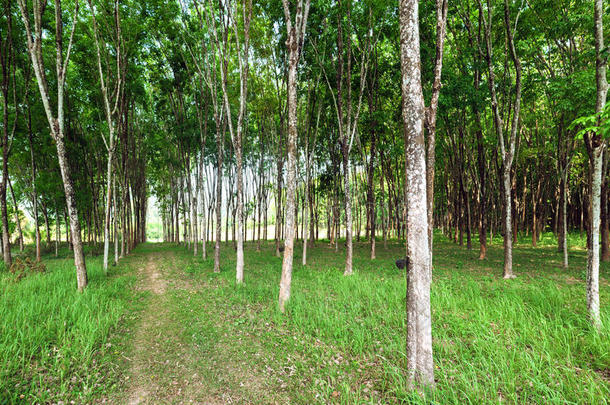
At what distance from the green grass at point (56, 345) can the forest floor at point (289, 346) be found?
2 cm

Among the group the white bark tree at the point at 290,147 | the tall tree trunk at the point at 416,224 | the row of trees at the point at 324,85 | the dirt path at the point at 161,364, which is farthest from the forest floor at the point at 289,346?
the row of trees at the point at 324,85

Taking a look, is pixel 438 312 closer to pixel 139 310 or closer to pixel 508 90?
pixel 139 310

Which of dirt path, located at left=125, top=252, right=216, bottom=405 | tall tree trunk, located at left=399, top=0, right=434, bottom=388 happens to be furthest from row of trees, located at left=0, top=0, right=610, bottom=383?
dirt path, located at left=125, top=252, right=216, bottom=405

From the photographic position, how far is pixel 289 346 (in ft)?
15.9

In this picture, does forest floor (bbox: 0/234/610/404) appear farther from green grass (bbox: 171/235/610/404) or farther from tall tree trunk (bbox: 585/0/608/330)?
tall tree trunk (bbox: 585/0/608/330)

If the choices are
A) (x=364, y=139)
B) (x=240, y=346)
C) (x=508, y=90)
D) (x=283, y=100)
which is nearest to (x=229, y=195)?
(x=283, y=100)

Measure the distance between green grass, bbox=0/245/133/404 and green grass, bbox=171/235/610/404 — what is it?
65.3 inches

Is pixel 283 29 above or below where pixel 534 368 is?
above

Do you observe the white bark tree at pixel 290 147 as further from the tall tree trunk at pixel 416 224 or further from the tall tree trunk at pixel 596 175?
the tall tree trunk at pixel 596 175

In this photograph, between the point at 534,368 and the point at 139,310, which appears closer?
the point at 534,368

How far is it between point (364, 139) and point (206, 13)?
12.0 m

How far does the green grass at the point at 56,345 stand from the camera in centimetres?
351

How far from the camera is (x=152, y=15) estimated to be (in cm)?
1180

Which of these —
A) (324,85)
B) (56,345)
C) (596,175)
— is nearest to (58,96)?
(56,345)
